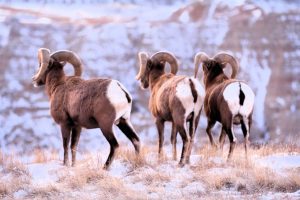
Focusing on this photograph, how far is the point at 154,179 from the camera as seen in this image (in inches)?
517

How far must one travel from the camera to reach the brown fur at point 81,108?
1396cm

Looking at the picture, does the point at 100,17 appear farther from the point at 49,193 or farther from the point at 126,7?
the point at 49,193

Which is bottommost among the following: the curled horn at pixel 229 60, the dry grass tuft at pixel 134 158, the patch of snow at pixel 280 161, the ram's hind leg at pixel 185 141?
the patch of snow at pixel 280 161

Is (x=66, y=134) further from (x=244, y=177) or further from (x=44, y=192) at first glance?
(x=244, y=177)

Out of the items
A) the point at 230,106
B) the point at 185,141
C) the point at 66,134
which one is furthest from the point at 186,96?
the point at 66,134

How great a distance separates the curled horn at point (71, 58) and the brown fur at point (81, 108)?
8.7 inches

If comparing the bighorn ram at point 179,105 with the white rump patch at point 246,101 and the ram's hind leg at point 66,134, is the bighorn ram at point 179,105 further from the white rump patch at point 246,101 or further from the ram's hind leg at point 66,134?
the ram's hind leg at point 66,134

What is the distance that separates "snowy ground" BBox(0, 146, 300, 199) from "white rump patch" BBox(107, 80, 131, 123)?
2.74 feet

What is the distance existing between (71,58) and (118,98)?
2093 millimetres

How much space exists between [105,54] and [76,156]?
52.4 metres

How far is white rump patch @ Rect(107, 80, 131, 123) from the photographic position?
45.5ft

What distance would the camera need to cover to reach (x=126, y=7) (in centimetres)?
7288

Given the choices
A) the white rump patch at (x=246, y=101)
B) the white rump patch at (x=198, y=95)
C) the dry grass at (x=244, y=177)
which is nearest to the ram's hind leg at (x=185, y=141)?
the dry grass at (x=244, y=177)

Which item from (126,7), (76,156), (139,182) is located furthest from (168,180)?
(126,7)
